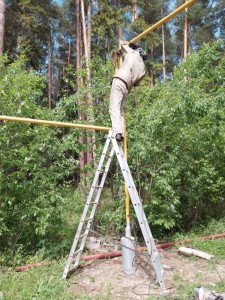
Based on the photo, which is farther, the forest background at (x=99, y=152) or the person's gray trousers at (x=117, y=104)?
the forest background at (x=99, y=152)

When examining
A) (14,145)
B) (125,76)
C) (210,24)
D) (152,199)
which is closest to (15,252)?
(14,145)

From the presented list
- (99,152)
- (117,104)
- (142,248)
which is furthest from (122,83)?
(142,248)

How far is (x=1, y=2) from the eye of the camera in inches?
289

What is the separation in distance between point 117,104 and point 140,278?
2129mm

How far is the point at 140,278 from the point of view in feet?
11.3

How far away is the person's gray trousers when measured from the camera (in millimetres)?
3484

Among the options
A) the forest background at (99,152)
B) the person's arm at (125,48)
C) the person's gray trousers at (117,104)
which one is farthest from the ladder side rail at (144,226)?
the forest background at (99,152)

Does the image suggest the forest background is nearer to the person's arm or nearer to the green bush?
the green bush

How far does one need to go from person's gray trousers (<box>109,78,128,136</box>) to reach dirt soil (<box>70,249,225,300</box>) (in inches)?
69.8

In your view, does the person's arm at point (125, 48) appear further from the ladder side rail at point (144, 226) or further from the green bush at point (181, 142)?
the green bush at point (181, 142)

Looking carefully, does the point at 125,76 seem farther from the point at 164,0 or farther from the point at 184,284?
the point at 164,0

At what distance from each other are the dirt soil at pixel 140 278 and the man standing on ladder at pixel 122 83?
5.54ft

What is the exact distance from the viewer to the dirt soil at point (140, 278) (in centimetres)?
313

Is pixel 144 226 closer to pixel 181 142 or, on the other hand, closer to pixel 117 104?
pixel 117 104
